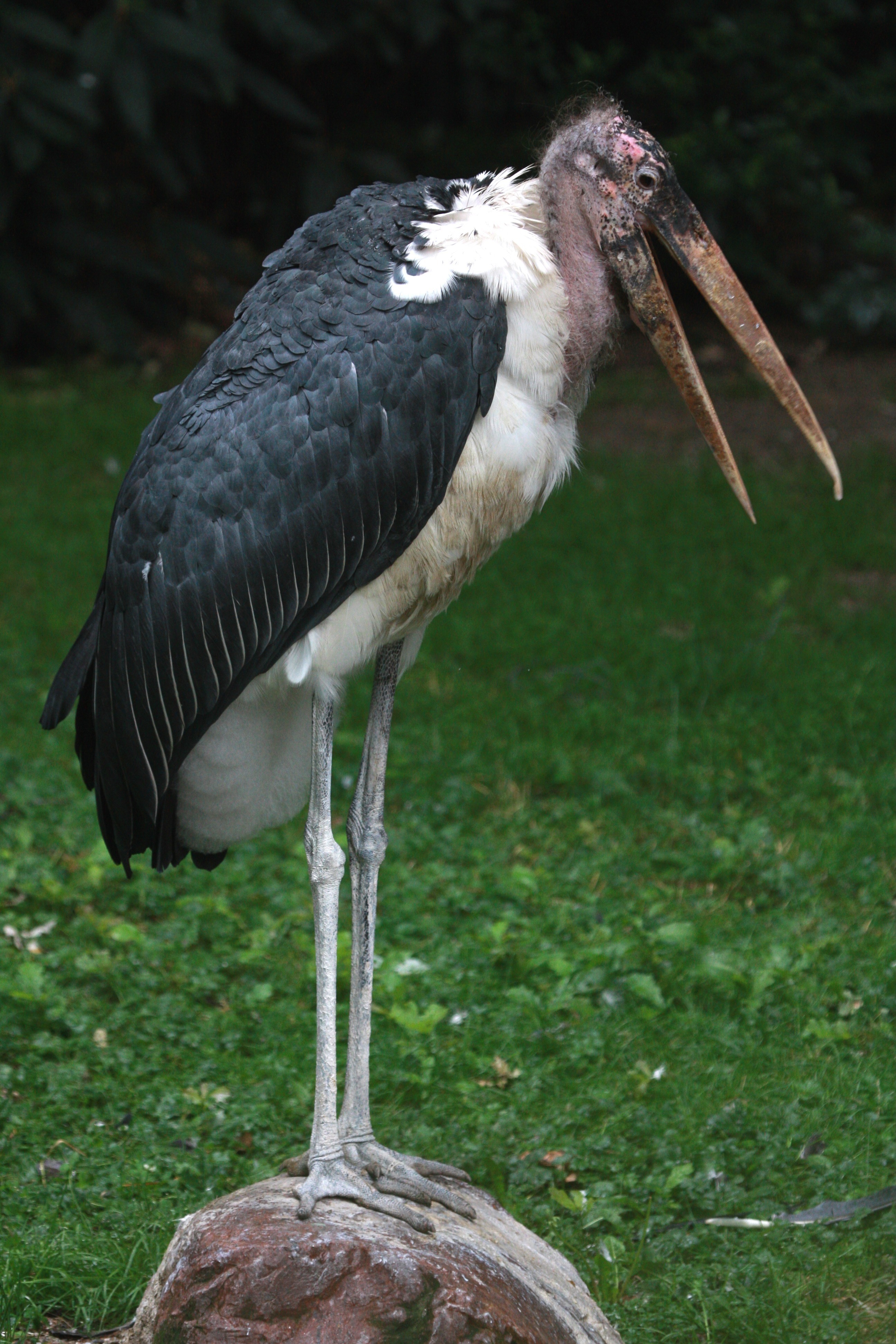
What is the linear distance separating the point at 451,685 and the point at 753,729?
1088mm

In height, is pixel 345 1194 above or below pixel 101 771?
below

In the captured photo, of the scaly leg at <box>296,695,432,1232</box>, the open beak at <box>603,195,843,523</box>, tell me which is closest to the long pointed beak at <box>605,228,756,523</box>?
the open beak at <box>603,195,843,523</box>

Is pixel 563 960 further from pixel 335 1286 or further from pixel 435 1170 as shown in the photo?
pixel 335 1286

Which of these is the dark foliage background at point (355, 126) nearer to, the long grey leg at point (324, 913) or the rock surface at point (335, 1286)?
the long grey leg at point (324, 913)

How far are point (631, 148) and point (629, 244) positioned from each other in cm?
15

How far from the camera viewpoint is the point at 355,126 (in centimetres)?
1004

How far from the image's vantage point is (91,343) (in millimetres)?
9320

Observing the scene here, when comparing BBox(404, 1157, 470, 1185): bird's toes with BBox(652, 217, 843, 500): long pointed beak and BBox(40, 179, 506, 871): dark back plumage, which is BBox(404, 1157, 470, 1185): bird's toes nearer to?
BBox(40, 179, 506, 871): dark back plumage

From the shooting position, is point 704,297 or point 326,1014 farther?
point 326,1014

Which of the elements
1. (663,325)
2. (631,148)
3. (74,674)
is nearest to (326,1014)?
(74,674)

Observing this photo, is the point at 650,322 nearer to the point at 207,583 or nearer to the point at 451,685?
the point at 207,583

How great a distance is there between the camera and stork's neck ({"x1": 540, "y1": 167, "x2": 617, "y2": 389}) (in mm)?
2650

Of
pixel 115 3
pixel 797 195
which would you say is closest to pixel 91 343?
pixel 115 3

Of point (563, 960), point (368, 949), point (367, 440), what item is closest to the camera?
point (367, 440)
